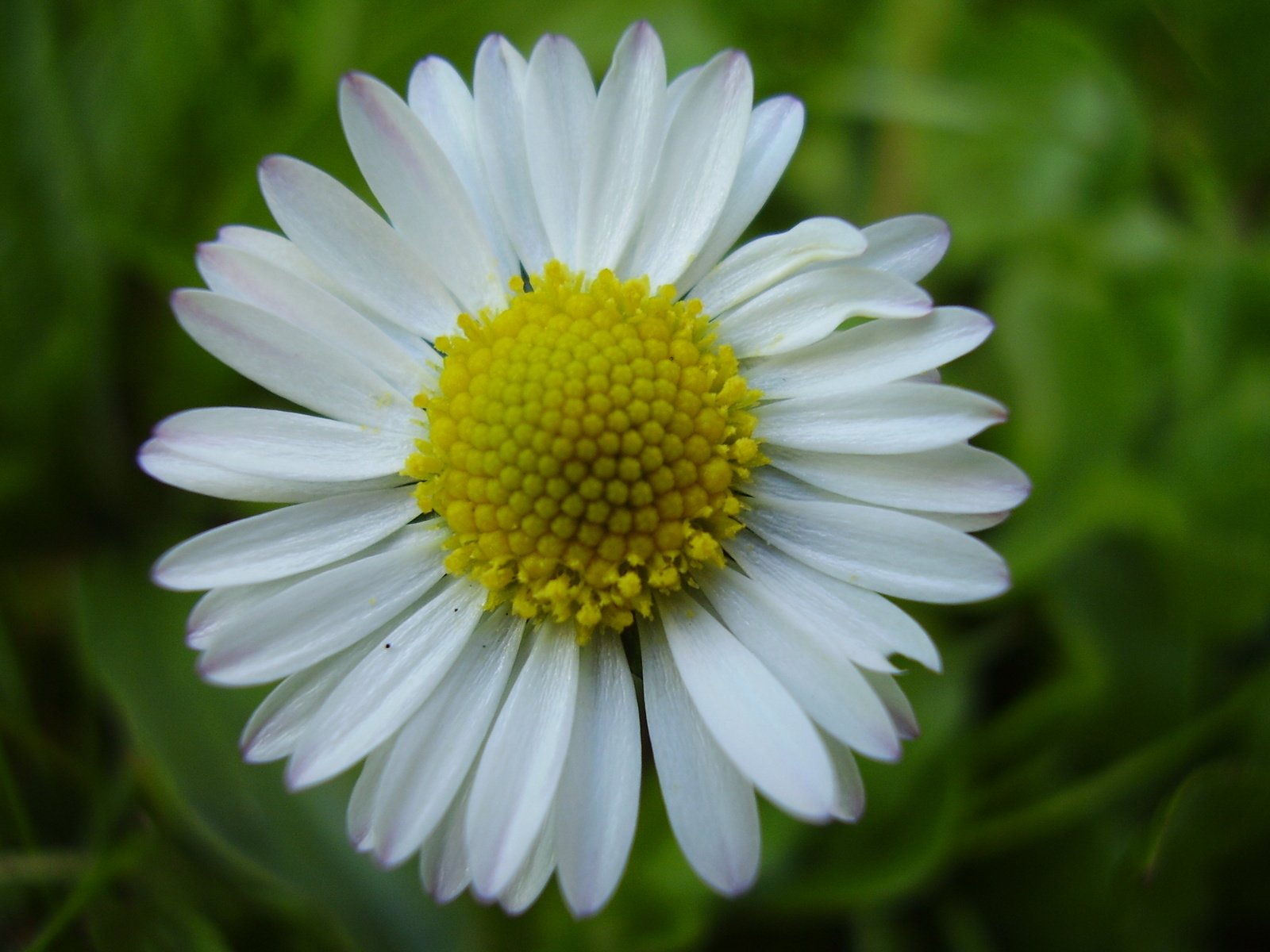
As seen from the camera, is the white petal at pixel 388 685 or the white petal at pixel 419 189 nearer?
the white petal at pixel 388 685

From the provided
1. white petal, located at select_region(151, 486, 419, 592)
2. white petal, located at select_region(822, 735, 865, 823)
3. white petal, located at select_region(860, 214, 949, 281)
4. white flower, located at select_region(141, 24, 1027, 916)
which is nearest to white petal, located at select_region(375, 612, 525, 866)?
white flower, located at select_region(141, 24, 1027, 916)

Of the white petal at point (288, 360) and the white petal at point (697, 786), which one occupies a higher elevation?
the white petal at point (288, 360)

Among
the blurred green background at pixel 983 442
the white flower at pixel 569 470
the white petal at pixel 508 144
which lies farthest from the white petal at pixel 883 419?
the blurred green background at pixel 983 442

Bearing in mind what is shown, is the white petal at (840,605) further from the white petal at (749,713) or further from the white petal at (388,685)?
the white petal at (388,685)

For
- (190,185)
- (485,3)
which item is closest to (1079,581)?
(485,3)

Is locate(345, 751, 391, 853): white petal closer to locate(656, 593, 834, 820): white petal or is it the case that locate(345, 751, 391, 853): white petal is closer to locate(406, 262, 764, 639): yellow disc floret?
locate(406, 262, 764, 639): yellow disc floret

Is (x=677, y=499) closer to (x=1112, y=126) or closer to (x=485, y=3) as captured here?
(x=485, y=3)
